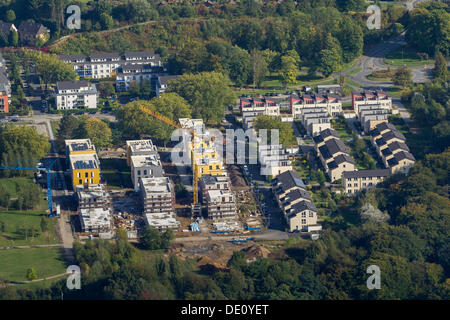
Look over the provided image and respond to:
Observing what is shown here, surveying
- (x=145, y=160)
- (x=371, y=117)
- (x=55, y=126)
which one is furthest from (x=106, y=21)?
(x=371, y=117)

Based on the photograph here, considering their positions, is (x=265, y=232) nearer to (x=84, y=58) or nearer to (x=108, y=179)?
(x=108, y=179)

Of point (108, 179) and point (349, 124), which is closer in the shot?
point (108, 179)

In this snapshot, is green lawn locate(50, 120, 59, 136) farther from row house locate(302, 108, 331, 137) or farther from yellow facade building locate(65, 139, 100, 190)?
row house locate(302, 108, 331, 137)

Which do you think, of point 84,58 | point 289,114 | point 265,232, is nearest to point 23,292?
point 265,232

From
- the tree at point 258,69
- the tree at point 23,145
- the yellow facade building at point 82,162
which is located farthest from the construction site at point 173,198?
the tree at point 258,69

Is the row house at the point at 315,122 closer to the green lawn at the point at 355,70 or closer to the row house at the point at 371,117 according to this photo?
the row house at the point at 371,117

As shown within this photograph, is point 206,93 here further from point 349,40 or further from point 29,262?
point 29,262
